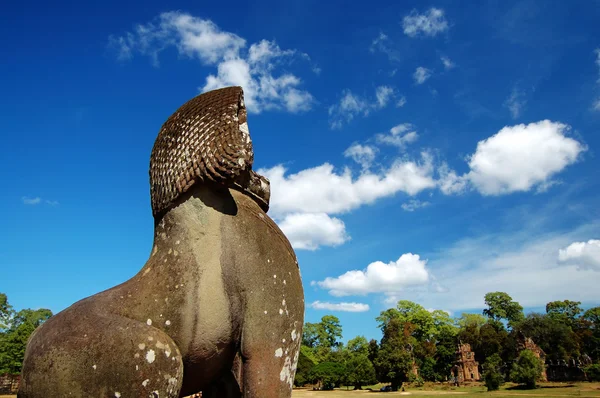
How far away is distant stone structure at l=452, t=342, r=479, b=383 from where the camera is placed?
192 ft

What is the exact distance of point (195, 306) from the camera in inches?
137

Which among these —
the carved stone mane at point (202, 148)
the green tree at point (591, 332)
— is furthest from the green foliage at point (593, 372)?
the carved stone mane at point (202, 148)

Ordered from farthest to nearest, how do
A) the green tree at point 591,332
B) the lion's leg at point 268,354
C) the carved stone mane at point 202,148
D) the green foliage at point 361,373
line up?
1. the green tree at point 591,332
2. the green foliage at point 361,373
3. the carved stone mane at point 202,148
4. the lion's leg at point 268,354

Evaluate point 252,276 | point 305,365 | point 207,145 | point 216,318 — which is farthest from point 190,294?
point 305,365

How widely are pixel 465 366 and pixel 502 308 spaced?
34341 mm

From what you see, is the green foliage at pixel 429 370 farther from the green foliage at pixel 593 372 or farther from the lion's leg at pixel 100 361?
the lion's leg at pixel 100 361

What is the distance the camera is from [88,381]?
122 inches

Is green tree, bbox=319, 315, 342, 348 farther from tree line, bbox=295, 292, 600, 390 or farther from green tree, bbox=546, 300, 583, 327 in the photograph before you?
green tree, bbox=546, 300, 583, 327

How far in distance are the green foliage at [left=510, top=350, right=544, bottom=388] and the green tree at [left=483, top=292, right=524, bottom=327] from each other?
4212 cm

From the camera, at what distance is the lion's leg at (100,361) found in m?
3.09

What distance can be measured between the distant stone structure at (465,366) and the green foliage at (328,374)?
16.2 metres

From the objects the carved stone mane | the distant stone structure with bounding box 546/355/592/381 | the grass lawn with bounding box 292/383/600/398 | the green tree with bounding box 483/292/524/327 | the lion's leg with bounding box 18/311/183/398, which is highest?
the green tree with bounding box 483/292/524/327

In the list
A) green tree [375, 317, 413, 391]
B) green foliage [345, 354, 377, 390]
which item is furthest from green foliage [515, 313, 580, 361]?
green foliage [345, 354, 377, 390]

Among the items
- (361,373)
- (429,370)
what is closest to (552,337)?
(429,370)
